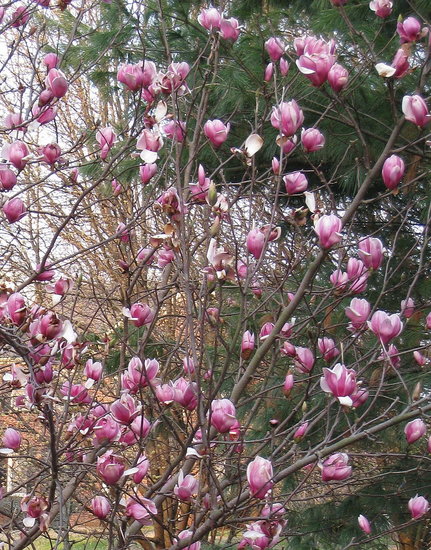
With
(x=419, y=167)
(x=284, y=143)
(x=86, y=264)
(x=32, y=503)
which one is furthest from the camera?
(x=86, y=264)

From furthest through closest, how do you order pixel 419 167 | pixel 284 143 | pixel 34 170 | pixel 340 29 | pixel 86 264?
pixel 34 170, pixel 86 264, pixel 419 167, pixel 340 29, pixel 284 143

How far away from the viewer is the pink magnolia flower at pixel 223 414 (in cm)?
135

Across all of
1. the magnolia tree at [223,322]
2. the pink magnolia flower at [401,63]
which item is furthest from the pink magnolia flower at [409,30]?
the pink magnolia flower at [401,63]

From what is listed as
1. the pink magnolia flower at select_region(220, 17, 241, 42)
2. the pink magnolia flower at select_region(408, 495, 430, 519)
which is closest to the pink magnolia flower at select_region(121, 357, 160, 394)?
the pink magnolia flower at select_region(408, 495, 430, 519)

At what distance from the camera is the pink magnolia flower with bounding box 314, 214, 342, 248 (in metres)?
1.45

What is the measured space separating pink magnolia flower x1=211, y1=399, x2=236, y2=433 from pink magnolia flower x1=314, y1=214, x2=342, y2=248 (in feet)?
1.30

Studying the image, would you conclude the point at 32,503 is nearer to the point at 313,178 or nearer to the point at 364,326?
the point at 364,326

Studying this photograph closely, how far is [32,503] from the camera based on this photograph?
1454 mm

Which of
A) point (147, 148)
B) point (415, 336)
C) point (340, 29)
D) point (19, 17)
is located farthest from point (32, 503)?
point (340, 29)

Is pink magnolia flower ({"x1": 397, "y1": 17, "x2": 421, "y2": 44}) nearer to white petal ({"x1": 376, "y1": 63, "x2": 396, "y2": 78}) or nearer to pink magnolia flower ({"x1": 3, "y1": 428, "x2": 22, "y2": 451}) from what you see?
white petal ({"x1": 376, "y1": 63, "x2": 396, "y2": 78})

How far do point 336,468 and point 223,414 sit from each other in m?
0.33

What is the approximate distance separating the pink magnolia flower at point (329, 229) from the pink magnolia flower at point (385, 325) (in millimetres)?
194

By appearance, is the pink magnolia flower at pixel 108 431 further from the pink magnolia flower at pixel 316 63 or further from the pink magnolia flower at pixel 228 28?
the pink magnolia flower at pixel 228 28

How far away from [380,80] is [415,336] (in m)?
1.24
